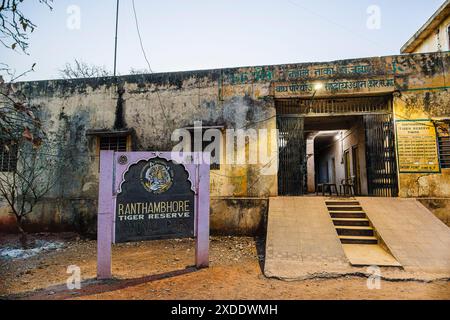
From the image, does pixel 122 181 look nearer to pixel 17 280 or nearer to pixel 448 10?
pixel 17 280

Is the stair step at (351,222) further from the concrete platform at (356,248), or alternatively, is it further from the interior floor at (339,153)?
the interior floor at (339,153)

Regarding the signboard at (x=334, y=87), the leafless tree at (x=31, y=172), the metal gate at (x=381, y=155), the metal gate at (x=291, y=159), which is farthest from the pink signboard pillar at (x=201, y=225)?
the leafless tree at (x=31, y=172)

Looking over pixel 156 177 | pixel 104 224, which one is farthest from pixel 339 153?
pixel 104 224

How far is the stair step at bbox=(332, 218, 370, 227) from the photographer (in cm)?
627

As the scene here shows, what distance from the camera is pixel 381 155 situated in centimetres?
773

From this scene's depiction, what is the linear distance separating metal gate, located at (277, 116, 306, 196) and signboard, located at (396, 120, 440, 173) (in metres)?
2.61

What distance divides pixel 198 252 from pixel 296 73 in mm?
6012

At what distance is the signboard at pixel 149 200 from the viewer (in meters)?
4.37

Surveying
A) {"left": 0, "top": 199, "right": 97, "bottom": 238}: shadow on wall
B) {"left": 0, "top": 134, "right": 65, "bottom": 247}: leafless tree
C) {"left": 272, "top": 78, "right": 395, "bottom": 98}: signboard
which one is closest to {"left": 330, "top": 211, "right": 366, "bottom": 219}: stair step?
{"left": 272, "top": 78, "right": 395, "bottom": 98}: signboard

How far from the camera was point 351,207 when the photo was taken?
696 cm

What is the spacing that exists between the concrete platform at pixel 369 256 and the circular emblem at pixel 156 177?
11.5 ft

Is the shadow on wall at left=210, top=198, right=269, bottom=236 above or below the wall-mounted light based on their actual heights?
below

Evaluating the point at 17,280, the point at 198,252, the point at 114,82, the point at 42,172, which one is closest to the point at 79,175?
the point at 42,172

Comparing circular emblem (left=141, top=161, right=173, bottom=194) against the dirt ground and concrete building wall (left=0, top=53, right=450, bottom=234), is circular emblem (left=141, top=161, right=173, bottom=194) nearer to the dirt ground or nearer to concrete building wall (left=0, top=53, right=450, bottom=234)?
the dirt ground
